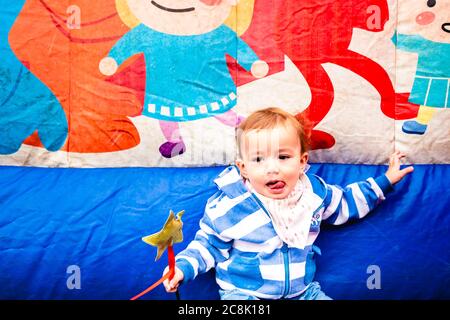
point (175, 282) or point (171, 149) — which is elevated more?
point (171, 149)

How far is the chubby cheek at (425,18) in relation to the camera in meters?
1.29

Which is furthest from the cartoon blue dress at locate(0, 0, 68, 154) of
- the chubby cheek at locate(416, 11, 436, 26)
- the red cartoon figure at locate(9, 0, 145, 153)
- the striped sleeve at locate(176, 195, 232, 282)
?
the chubby cheek at locate(416, 11, 436, 26)

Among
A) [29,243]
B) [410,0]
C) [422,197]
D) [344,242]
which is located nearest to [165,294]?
[29,243]

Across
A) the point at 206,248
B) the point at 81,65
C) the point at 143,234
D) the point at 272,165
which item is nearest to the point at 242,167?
the point at 272,165

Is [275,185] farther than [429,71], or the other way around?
[429,71]

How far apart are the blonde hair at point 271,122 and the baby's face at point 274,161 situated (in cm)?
1

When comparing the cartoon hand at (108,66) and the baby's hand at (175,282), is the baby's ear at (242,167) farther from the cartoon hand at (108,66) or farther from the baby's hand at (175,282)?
the cartoon hand at (108,66)

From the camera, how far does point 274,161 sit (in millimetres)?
1120

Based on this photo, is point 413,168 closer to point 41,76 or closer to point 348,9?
point 348,9

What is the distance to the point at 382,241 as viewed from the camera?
1258 mm

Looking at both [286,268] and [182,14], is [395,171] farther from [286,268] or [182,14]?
[182,14]

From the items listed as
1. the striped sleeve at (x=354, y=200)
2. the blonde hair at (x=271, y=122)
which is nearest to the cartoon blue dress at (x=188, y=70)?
the blonde hair at (x=271, y=122)

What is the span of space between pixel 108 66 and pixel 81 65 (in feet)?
0.25
